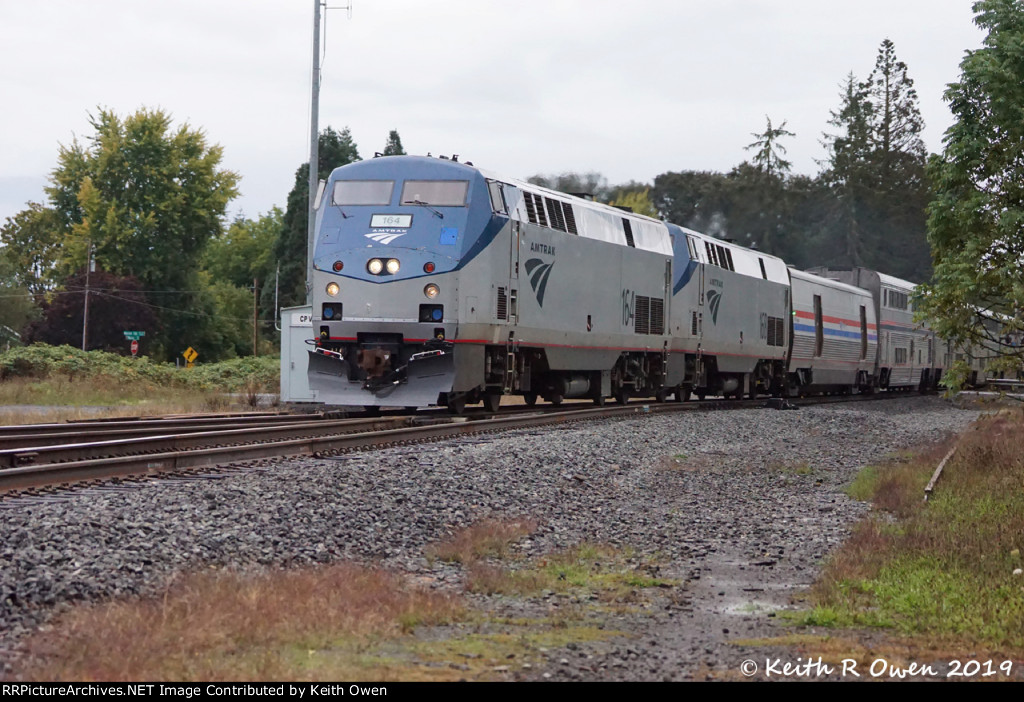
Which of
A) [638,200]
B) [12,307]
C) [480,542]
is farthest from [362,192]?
[12,307]

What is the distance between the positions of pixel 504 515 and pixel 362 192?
9425mm

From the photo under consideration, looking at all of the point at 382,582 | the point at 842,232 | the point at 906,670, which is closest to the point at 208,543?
the point at 382,582

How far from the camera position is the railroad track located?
10023 millimetres

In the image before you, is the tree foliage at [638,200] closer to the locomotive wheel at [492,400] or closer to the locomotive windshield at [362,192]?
the locomotive wheel at [492,400]

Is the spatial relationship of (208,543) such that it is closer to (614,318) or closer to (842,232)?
(614,318)

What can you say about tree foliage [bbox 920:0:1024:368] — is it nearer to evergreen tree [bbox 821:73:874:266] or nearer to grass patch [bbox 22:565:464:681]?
grass patch [bbox 22:565:464:681]

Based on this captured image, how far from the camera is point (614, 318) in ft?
74.5

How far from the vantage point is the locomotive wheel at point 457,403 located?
18625mm

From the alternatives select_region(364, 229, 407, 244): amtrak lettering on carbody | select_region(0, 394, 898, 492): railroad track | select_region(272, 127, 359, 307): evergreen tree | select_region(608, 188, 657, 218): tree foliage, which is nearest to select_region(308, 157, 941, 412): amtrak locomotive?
select_region(364, 229, 407, 244): amtrak lettering on carbody

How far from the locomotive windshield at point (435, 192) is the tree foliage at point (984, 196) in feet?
23.5

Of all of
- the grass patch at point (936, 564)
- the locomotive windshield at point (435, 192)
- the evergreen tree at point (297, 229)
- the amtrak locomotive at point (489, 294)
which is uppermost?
the evergreen tree at point (297, 229)

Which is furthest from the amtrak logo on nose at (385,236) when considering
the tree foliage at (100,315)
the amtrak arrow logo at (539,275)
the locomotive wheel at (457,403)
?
the tree foliage at (100,315)

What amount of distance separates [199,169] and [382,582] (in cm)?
6853

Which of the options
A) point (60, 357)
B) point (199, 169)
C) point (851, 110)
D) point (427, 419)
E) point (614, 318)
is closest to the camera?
point (427, 419)
